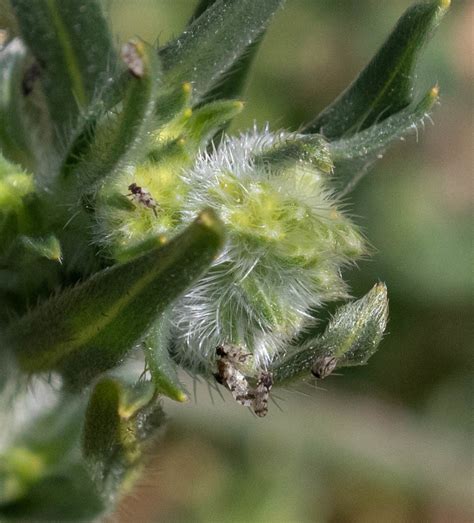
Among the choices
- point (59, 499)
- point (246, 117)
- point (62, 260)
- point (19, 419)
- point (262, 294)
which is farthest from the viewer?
point (246, 117)

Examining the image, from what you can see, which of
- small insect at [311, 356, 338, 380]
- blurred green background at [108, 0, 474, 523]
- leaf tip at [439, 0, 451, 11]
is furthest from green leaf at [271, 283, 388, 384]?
blurred green background at [108, 0, 474, 523]

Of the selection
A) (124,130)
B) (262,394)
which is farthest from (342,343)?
(124,130)

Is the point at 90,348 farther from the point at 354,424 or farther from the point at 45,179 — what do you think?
the point at 354,424

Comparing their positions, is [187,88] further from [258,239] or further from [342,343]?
[342,343]

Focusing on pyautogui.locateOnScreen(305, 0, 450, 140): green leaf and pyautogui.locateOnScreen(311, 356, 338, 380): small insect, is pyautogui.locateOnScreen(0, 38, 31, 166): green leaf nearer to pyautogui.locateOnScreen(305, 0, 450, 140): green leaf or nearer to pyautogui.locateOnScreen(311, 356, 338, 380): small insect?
pyautogui.locateOnScreen(305, 0, 450, 140): green leaf

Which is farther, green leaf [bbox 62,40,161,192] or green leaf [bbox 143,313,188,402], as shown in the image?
green leaf [bbox 143,313,188,402]

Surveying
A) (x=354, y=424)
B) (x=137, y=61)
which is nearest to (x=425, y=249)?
(x=354, y=424)
